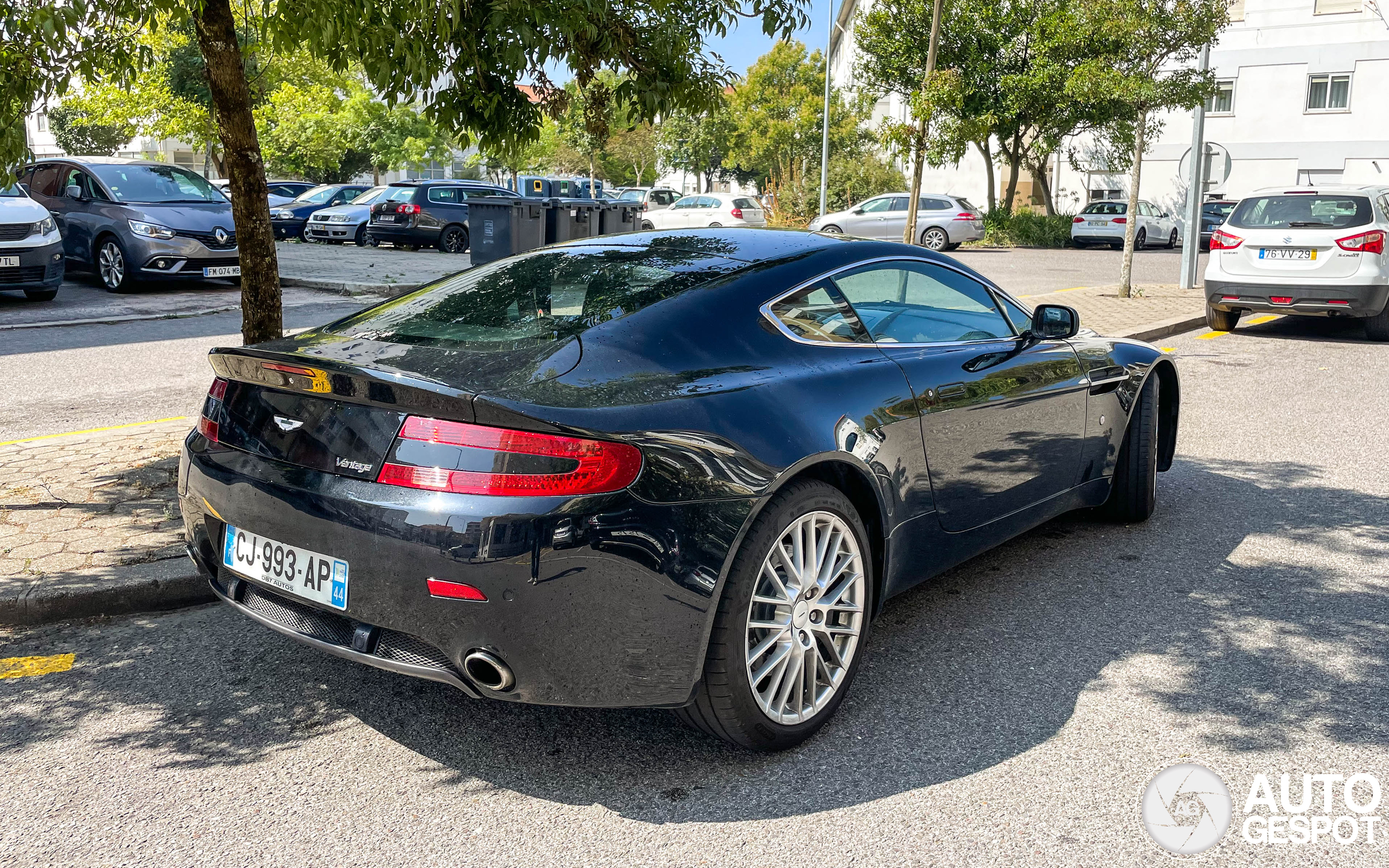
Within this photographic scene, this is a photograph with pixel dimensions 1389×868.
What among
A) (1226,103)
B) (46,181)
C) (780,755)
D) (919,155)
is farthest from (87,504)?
(1226,103)

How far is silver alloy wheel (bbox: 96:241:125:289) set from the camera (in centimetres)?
1463

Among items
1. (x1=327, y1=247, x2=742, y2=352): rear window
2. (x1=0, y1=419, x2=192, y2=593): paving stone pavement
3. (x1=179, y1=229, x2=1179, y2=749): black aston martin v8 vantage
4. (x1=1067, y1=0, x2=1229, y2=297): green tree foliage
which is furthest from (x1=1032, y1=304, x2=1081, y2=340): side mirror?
(x1=1067, y1=0, x2=1229, y2=297): green tree foliage

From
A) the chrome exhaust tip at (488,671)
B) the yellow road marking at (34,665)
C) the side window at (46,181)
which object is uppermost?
the side window at (46,181)

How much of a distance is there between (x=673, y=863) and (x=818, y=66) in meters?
58.7

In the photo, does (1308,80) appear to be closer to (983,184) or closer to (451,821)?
(983,184)

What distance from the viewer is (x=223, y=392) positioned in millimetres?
3396

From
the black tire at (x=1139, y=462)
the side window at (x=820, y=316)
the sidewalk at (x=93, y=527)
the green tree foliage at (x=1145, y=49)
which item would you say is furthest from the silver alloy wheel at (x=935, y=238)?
the side window at (x=820, y=316)

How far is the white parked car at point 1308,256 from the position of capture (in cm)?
1219

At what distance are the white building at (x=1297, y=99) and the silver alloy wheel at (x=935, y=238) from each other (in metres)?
10.9

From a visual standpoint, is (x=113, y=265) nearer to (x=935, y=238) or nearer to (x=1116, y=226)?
(x=935, y=238)

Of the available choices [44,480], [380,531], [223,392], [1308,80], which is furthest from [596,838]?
[1308,80]

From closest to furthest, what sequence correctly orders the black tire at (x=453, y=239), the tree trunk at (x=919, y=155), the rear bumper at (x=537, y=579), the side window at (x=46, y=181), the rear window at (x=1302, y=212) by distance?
the rear bumper at (x=537, y=579), the tree trunk at (x=919, y=155), the rear window at (x=1302, y=212), the side window at (x=46, y=181), the black tire at (x=453, y=239)

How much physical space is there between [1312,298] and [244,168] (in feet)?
36.3

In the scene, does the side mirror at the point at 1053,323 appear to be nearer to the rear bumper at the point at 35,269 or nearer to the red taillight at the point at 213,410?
the red taillight at the point at 213,410
